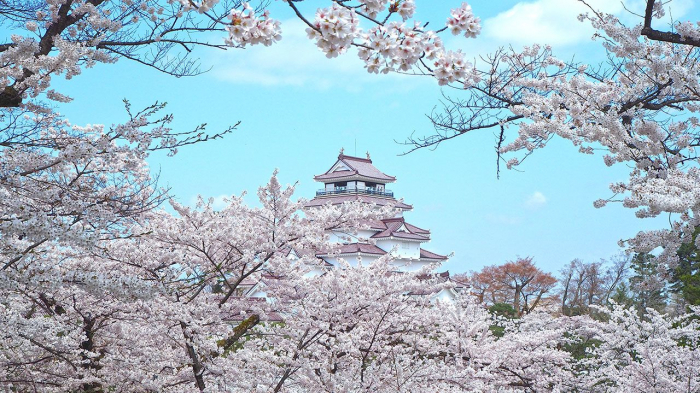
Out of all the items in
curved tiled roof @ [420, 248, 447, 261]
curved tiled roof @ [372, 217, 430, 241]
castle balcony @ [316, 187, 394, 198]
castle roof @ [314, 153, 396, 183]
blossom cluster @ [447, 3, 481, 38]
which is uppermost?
castle roof @ [314, 153, 396, 183]

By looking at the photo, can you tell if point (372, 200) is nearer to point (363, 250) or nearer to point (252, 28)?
Answer: point (363, 250)

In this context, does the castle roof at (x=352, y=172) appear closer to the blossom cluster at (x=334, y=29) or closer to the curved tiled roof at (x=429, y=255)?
the curved tiled roof at (x=429, y=255)

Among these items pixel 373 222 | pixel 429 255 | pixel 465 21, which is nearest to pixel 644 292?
pixel 429 255

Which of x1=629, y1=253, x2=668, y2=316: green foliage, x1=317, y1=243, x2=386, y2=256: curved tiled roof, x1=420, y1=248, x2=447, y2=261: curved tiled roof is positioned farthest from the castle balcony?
x1=629, y1=253, x2=668, y2=316: green foliage

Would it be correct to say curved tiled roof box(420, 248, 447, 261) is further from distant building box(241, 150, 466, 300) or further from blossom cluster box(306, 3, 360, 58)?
blossom cluster box(306, 3, 360, 58)

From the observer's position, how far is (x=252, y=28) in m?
2.97

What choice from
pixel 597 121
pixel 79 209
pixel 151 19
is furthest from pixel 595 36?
pixel 79 209

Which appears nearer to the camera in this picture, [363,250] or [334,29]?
[334,29]

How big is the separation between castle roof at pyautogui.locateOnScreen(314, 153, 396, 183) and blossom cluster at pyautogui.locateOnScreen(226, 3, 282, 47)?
3046 centimetres

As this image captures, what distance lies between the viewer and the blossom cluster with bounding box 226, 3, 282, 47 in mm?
2961

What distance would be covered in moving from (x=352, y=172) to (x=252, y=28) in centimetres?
3079

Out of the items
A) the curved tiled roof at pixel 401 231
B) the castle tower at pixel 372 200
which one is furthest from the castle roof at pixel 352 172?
the curved tiled roof at pixel 401 231

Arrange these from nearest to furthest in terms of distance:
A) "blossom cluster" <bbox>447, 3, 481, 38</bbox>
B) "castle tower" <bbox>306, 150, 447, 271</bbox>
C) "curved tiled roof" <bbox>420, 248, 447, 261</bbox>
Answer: "blossom cluster" <bbox>447, 3, 481, 38</bbox>, "castle tower" <bbox>306, 150, 447, 271</bbox>, "curved tiled roof" <bbox>420, 248, 447, 261</bbox>

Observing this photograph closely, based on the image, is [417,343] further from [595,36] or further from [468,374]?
[595,36]
